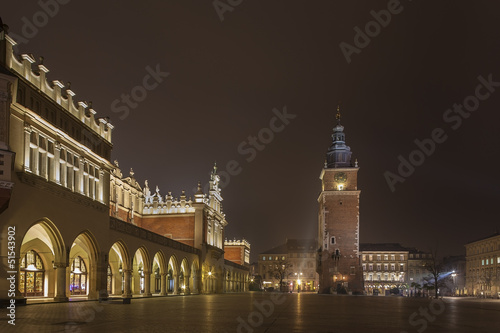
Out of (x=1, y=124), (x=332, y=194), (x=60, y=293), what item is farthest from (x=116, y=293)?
(x=332, y=194)

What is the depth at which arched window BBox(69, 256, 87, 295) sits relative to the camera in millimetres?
37906

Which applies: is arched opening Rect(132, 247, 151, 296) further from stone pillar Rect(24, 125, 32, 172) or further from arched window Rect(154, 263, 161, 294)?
stone pillar Rect(24, 125, 32, 172)

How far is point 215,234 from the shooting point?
7138 centimetres

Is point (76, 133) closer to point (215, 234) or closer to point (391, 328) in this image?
point (391, 328)

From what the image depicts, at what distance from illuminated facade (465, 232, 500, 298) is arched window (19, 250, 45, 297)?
8705 cm

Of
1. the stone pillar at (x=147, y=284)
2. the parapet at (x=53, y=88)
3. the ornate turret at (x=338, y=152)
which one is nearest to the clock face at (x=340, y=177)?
the ornate turret at (x=338, y=152)

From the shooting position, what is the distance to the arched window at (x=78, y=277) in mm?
37906

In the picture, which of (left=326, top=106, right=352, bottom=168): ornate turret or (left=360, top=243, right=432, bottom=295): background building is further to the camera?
(left=360, top=243, right=432, bottom=295): background building

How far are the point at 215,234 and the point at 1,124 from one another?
49.1 meters

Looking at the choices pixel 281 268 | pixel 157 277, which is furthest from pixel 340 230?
pixel 281 268

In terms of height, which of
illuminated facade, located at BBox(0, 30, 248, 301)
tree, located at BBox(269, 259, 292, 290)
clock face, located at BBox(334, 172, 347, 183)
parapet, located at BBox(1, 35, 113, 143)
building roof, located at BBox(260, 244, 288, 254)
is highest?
clock face, located at BBox(334, 172, 347, 183)

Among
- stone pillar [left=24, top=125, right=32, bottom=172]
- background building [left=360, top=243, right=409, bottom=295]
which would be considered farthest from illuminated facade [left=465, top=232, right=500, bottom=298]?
stone pillar [left=24, top=125, right=32, bottom=172]

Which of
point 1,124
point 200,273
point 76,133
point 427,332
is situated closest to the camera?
point 427,332

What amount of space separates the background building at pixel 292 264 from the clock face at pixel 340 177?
56453 millimetres
